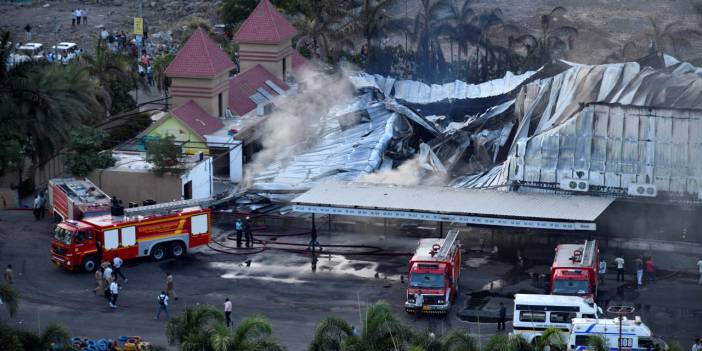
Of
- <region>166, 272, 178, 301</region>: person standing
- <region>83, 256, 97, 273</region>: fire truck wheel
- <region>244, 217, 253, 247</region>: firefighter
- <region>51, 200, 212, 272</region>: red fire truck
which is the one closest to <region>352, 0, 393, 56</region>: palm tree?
<region>244, 217, 253, 247</region>: firefighter

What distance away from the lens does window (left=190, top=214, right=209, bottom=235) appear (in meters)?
53.1

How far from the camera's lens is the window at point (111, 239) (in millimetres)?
51000

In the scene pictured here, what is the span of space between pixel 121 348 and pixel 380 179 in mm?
20457

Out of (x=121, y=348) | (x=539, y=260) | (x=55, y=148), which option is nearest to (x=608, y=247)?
(x=539, y=260)

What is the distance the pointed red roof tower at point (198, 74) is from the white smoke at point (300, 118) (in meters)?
3.04

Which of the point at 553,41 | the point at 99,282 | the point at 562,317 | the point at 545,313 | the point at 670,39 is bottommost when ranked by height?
the point at 99,282

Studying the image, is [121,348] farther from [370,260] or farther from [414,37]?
[414,37]

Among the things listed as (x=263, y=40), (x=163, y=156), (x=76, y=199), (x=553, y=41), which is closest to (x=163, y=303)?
(x=76, y=199)

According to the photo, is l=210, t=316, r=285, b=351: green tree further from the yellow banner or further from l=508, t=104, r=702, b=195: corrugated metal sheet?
the yellow banner

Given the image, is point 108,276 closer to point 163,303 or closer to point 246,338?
point 163,303

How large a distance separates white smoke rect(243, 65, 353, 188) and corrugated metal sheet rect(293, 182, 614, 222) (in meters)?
8.70

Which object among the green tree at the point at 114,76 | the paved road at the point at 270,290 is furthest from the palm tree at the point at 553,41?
the paved road at the point at 270,290

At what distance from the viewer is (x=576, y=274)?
4609 cm

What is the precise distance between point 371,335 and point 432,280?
361 inches
